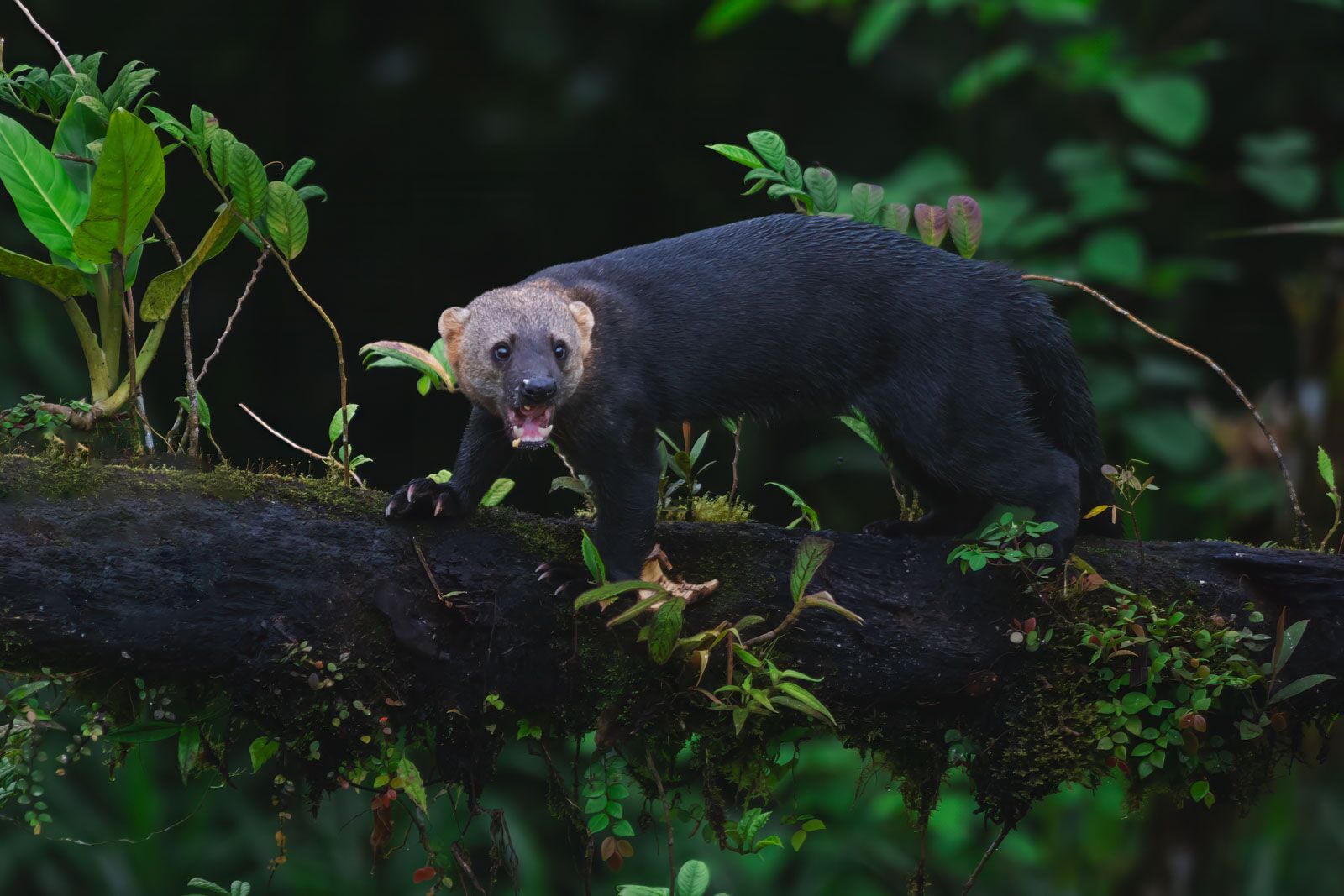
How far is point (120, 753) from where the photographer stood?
10.5 feet

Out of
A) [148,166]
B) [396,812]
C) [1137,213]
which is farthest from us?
[1137,213]

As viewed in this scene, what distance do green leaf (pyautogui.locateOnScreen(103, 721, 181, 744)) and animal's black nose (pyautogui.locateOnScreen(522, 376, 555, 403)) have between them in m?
1.09

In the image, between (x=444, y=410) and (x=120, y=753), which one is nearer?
(x=120, y=753)

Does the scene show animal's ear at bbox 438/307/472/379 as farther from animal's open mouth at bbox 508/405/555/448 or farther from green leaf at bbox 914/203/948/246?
green leaf at bbox 914/203/948/246

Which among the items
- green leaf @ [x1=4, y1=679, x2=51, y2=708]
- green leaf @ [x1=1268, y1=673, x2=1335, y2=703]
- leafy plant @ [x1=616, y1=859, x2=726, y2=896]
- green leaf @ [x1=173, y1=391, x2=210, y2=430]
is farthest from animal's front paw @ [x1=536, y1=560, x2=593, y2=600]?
green leaf @ [x1=1268, y1=673, x2=1335, y2=703]

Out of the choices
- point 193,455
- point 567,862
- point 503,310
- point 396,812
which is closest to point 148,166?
point 193,455

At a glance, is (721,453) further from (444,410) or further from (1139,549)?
(1139,549)

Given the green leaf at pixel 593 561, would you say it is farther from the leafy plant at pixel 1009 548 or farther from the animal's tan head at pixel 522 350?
the leafy plant at pixel 1009 548

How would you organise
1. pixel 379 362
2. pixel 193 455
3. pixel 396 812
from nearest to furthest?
1. pixel 193 455
2. pixel 379 362
3. pixel 396 812

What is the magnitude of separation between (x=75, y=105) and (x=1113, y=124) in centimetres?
505

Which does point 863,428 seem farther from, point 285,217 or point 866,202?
point 285,217

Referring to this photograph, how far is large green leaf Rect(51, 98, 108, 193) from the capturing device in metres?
3.33

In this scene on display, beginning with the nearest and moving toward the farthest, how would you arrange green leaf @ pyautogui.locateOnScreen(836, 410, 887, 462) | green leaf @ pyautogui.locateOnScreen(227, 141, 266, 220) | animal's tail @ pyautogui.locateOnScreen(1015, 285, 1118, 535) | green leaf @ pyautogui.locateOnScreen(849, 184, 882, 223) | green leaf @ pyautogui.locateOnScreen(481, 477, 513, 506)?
green leaf @ pyautogui.locateOnScreen(227, 141, 266, 220) < green leaf @ pyautogui.locateOnScreen(481, 477, 513, 506) < animal's tail @ pyautogui.locateOnScreen(1015, 285, 1118, 535) < green leaf @ pyautogui.locateOnScreen(836, 410, 887, 462) < green leaf @ pyautogui.locateOnScreen(849, 184, 882, 223)

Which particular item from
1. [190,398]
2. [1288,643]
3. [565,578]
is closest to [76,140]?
[190,398]
